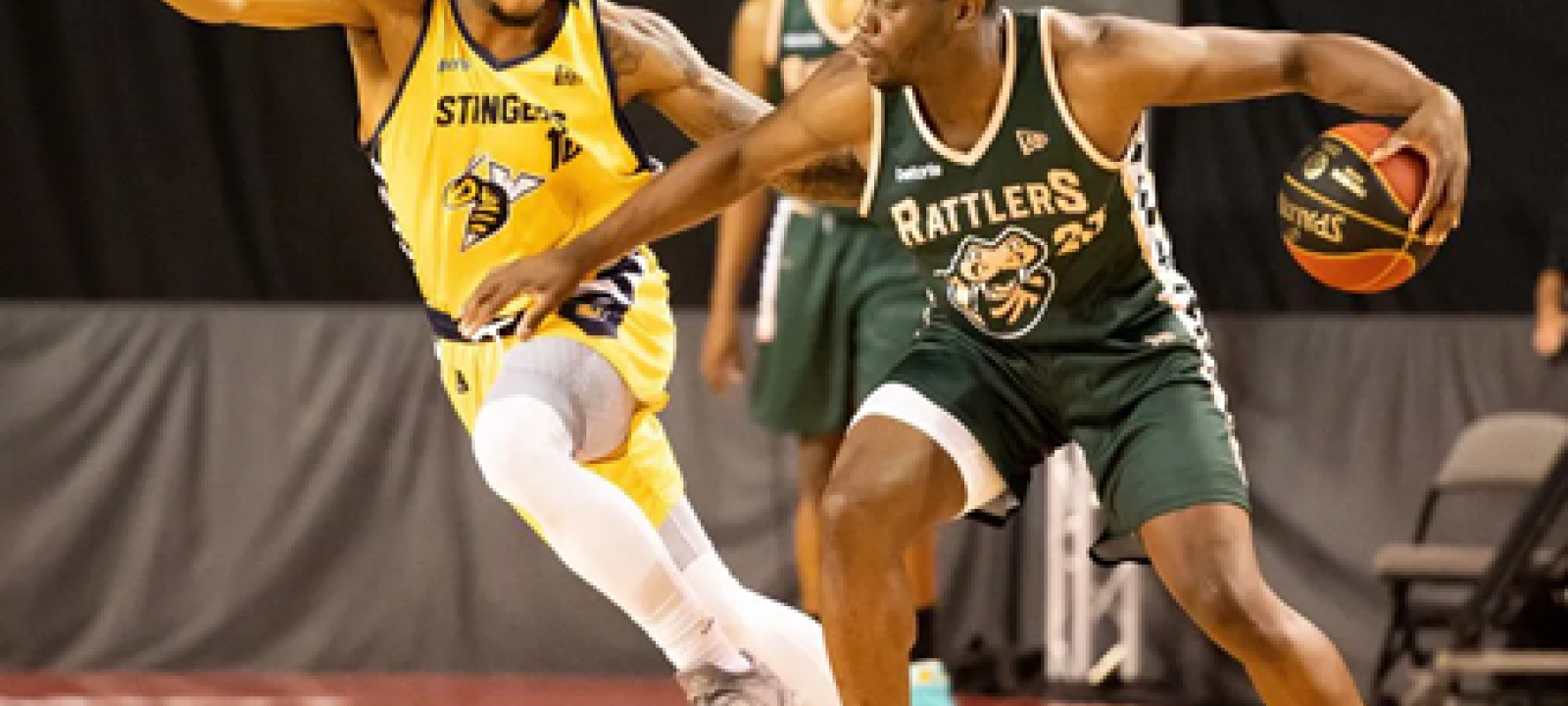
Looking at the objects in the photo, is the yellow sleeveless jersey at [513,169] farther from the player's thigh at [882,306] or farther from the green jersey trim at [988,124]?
the player's thigh at [882,306]

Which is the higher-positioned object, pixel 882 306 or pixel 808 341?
pixel 882 306

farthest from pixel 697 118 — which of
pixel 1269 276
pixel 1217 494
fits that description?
pixel 1269 276

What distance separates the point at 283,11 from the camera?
4324 millimetres

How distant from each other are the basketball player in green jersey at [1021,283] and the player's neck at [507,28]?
53 centimetres

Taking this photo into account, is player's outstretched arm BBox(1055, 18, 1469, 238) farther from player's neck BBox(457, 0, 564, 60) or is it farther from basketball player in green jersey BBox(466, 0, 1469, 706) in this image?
player's neck BBox(457, 0, 564, 60)

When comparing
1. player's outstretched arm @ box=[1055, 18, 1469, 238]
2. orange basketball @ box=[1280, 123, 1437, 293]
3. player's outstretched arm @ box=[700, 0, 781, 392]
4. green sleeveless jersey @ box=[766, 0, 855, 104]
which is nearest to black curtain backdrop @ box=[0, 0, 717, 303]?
player's outstretched arm @ box=[700, 0, 781, 392]

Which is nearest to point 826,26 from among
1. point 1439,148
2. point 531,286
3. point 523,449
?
point 531,286

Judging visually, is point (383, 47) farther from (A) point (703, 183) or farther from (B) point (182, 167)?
(B) point (182, 167)

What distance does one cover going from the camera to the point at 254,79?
8.05 meters

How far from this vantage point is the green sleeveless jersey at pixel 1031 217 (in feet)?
12.4

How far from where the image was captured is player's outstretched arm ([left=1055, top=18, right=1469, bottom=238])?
350 cm

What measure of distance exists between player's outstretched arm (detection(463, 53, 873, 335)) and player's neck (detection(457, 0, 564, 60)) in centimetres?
52

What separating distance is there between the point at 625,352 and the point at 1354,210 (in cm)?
143

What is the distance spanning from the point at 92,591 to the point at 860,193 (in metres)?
4.41
